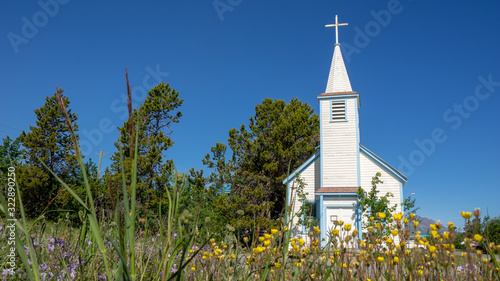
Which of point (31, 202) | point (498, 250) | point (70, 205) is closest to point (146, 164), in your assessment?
point (70, 205)

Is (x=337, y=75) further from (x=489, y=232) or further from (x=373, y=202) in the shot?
(x=489, y=232)

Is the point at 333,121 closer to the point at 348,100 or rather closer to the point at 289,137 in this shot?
the point at 348,100

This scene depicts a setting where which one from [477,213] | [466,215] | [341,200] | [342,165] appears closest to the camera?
[477,213]

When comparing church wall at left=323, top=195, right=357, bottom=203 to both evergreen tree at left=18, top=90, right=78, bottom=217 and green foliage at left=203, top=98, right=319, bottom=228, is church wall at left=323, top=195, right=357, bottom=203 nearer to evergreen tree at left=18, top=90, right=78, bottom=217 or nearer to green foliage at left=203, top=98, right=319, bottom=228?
green foliage at left=203, top=98, right=319, bottom=228

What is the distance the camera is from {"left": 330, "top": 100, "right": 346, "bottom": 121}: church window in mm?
14305

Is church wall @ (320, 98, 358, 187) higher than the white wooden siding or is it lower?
higher

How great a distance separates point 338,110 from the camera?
14359 mm

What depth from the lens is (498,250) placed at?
4.34 ft

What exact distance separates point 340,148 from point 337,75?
370 cm

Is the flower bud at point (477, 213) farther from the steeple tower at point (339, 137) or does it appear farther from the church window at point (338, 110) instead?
the church window at point (338, 110)

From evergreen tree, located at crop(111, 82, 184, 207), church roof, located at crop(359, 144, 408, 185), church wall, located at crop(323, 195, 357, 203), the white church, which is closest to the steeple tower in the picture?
the white church

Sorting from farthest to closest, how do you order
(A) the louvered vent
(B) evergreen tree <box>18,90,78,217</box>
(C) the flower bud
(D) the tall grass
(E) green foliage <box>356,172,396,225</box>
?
(B) evergreen tree <box>18,90,78,217</box> < (A) the louvered vent < (E) green foliage <box>356,172,396,225</box> < (C) the flower bud < (D) the tall grass

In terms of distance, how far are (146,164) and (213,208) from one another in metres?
4.31

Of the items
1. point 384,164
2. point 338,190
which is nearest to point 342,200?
point 338,190
